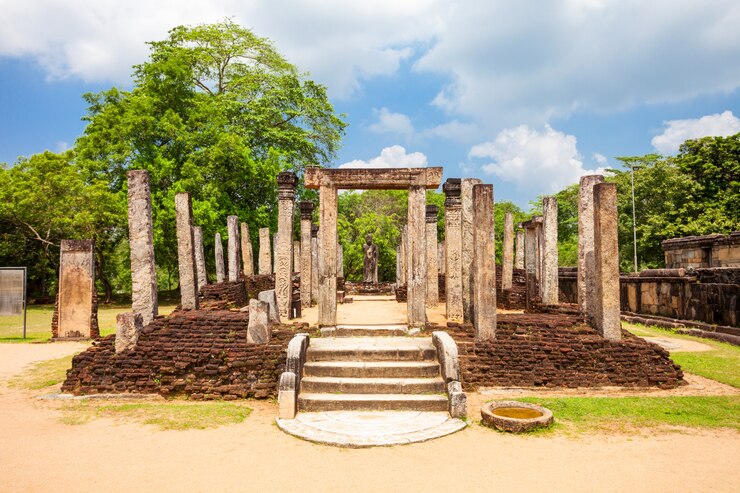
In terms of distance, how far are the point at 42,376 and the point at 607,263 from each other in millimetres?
11431

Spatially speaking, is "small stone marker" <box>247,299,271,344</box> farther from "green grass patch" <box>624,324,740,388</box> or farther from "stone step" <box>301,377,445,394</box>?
"green grass patch" <box>624,324,740,388</box>

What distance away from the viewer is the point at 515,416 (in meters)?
6.61

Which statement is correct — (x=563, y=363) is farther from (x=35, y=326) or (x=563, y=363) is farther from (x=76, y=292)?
(x=35, y=326)

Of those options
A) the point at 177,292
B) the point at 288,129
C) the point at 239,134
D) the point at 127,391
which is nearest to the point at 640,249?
the point at 288,129

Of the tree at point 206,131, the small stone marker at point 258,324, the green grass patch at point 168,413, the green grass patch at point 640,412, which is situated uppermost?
the tree at point 206,131

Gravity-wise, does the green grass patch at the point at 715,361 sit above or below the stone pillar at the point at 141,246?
below

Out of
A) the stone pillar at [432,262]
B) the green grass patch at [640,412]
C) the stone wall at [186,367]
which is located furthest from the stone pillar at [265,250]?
the green grass patch at [640,412]

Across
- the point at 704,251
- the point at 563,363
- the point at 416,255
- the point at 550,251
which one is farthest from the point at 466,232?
the point at 704,251

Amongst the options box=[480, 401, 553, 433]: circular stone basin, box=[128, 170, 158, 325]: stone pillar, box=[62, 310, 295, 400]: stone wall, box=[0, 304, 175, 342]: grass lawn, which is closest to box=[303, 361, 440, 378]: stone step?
box=[62, 310, 295, 400]: stone wall

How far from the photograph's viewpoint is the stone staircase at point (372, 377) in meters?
7.09

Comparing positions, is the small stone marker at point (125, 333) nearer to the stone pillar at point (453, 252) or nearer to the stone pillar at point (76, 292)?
the stone pillar at point (76, 292)

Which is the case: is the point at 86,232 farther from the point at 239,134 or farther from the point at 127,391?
the point at 127,391

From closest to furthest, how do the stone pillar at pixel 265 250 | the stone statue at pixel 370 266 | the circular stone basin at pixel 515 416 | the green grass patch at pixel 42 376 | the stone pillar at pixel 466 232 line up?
the circular stone basin at pixel 515 416, the green grass patch at pixel 42 376, the stone pillar at pixel 466 232, the stone pillar at pixel 265 250, the stone statue at pixel 370 266

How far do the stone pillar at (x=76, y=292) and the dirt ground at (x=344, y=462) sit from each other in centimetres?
792
